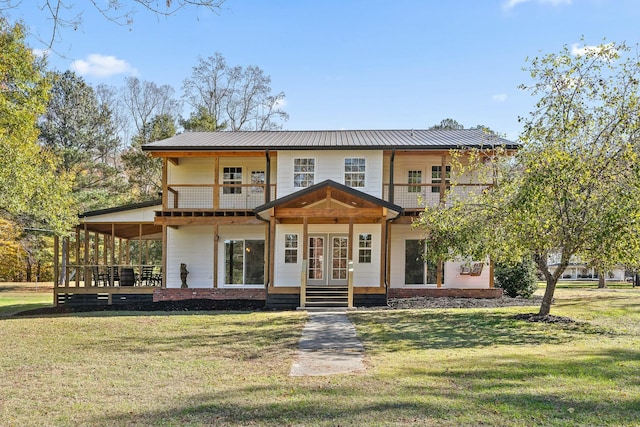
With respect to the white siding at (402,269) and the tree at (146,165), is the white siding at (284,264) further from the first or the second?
the tree at (146,165)

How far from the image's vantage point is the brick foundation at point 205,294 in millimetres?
18547

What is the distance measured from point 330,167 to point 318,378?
1284 cm

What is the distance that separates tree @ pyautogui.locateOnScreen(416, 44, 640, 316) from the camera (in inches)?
426

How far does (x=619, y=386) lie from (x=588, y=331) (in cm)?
512

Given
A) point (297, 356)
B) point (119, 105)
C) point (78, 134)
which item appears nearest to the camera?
point (297, 356)

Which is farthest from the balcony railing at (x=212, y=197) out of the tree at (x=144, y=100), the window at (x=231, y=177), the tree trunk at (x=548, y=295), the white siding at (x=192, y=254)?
the tree at (x=144, y=100)

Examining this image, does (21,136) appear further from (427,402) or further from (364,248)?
(427,402)

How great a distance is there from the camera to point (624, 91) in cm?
1138

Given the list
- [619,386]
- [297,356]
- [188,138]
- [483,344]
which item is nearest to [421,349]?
[483,344]

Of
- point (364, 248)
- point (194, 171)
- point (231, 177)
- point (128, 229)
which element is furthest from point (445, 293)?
point (128, 229)

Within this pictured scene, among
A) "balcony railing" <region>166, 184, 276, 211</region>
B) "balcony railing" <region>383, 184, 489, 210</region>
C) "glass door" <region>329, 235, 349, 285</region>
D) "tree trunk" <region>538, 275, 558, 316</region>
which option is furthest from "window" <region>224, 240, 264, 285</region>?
"tree trunk" <region>538, 275, 558, 316</region>

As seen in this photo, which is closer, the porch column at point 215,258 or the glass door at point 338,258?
the porch column at point 215,258

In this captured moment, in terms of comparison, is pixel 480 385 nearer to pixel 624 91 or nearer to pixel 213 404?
pixel 213 404

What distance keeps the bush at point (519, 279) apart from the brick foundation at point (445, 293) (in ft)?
3.62
